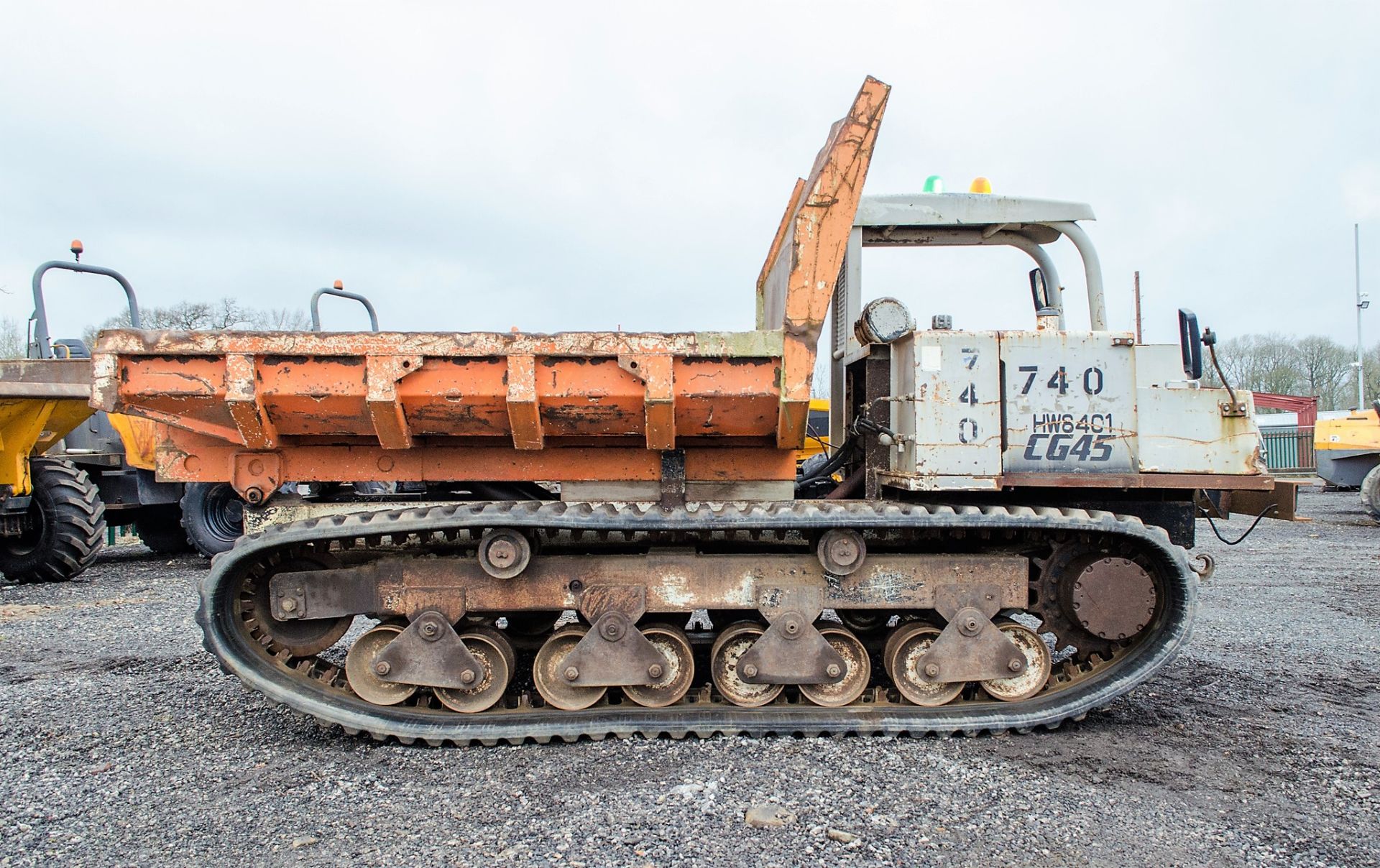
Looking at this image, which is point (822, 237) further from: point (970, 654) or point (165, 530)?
point (165, 530)

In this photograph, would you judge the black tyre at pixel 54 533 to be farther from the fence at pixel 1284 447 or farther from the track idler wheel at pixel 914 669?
the fence at pixel 1284 447

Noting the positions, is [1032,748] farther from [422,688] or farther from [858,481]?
Answer: [422,688]

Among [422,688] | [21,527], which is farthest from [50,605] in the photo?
[422,688]

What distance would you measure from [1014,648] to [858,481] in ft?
3.94

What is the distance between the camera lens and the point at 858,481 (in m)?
4.79

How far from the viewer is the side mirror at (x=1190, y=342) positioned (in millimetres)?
4027

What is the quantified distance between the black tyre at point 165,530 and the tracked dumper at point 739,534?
29.6 feet

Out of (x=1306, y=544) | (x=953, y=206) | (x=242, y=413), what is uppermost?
(x=953, y=206)

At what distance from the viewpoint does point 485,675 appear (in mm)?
4141

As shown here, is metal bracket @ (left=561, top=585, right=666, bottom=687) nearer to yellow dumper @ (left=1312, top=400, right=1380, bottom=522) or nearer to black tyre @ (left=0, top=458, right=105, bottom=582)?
black tyre @ (left=0, top=458, right=105, bottom=582)

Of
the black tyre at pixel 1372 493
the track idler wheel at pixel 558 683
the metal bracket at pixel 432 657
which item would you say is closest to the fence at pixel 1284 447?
the black tyre at pixel 1372 493

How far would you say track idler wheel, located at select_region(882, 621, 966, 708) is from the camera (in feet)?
13.8

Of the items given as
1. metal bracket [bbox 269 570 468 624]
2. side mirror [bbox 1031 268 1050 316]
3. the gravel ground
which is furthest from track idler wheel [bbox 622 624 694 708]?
side mirror [bbox 1031 268 1050 316]

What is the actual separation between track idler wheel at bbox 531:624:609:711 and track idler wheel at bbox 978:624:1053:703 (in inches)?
76.3
